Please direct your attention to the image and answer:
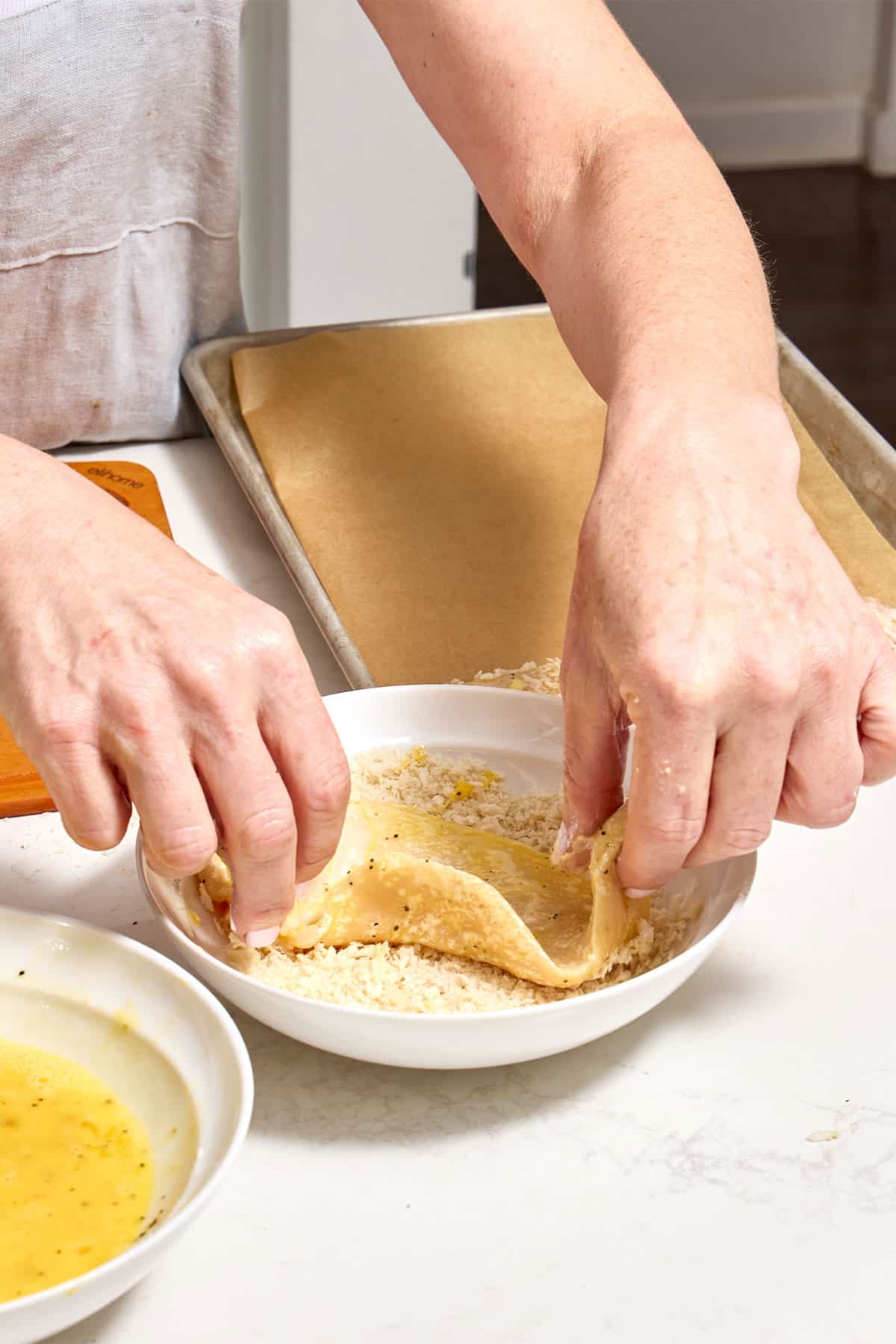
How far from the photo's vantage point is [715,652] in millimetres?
724

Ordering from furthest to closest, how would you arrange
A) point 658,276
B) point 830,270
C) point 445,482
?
point 830,270 < point 445,482 < point 658,276

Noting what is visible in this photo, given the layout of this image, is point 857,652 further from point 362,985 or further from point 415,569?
point 415,569

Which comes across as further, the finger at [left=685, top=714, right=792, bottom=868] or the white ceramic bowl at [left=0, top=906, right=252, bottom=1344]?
the finger at [left=685, top=714, right=792, bottom=868]

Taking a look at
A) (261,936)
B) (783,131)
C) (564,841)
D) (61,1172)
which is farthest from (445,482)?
(783,131)

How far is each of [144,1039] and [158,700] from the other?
172 millimetres

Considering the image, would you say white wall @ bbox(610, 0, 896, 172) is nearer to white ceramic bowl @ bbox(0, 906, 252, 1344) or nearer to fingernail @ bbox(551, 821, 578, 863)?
fingernail @ bbox(551, 821, 578, 863)

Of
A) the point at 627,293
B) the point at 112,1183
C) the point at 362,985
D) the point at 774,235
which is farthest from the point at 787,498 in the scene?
the point at 774,235

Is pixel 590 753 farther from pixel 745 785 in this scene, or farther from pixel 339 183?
pixel 339 183

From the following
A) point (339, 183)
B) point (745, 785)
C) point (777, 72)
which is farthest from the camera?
point (777, 72)

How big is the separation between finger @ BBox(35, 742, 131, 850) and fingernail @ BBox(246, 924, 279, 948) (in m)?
0.09

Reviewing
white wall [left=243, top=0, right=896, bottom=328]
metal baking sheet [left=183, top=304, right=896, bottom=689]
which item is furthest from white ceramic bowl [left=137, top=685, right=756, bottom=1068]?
white wall [left=243, top=0, right=896, bottom=328]

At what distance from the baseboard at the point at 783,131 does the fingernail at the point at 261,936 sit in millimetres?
4623

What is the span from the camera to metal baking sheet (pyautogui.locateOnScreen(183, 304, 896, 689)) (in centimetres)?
Answer: 124

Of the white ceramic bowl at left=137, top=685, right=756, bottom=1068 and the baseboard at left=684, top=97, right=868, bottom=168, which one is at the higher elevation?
the white ceramic bowl at left=137, top=685, right=756, bottom=1068
